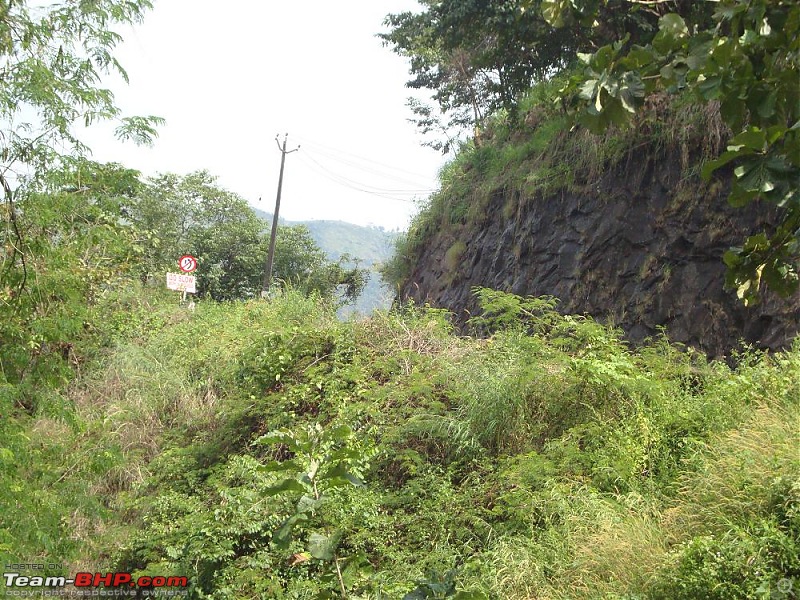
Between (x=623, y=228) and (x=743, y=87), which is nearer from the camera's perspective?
(x=743, y=87)

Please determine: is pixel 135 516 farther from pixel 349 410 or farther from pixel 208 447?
pixel 349 410

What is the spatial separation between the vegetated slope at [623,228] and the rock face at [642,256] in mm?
16

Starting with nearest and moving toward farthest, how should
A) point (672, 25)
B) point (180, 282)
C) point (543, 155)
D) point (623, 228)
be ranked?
1. point (672, 25)
2. point (623, 228)
3. point (543, 155)
4. point (180, 282)

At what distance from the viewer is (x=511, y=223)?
13.0 m

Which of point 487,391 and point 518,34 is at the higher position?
point 518,34

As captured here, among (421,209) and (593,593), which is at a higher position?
(421,209)

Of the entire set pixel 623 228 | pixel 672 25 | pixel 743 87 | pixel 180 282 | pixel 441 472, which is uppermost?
pixel 672 25

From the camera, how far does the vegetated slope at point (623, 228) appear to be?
891 cm

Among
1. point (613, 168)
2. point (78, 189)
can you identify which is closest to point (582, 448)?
point (78, 189)

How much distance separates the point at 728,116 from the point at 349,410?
539 centimetres

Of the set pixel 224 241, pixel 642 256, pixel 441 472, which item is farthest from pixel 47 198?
pixel 224 241

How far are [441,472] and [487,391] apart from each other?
91 cm

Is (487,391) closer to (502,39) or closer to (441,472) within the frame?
(441,472)

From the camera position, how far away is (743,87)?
8.38 ft
